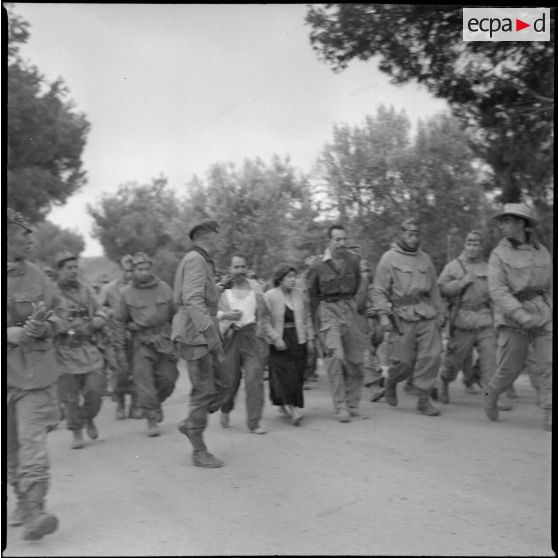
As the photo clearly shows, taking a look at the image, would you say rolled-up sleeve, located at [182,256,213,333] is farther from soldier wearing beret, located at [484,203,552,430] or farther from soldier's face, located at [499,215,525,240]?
soldier's face, located at [499,215,525,240]

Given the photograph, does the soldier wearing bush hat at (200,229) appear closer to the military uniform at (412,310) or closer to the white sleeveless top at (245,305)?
the white sleeveless top at (245,305)

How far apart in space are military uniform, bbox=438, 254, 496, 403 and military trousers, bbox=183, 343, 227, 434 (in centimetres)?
323

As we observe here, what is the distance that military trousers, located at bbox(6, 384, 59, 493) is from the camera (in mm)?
4035

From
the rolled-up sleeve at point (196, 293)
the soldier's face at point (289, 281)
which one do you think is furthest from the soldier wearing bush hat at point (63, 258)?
the soldier's face at point (289, 281)

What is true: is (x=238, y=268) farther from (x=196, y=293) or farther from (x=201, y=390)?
(x=201, y=390)

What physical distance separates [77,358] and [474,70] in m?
4.42

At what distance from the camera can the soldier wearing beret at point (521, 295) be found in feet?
20.1

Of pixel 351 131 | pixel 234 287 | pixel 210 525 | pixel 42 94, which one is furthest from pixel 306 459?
pixel 42 94

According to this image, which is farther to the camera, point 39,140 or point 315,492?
point 39,140

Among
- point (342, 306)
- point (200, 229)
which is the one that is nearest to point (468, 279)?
point (342, 306)

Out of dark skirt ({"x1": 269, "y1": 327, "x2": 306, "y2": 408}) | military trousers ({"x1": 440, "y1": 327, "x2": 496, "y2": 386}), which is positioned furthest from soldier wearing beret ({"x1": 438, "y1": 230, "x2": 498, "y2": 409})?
dark skirt ({"x1": 269, "y1": 327, "x2": 306, "y2": 408})

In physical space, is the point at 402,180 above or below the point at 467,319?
above

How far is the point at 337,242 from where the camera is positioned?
741 centimetres

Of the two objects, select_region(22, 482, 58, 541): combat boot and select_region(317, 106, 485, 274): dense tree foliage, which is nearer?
select_region(22, 482, 58, 541): combat boot
